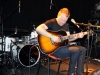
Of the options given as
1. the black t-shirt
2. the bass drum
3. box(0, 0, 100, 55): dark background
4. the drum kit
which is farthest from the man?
box(0, 0, 100, 55): dark background

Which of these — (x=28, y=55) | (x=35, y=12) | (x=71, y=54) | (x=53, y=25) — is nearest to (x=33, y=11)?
(x=35, y=12)

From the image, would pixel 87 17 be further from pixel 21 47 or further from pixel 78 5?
pixel 21 47

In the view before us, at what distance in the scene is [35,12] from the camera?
19.0 ft

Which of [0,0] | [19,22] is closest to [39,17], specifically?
[19,22]

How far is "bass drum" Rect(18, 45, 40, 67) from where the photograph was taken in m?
4.38

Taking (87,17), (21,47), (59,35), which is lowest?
(21,47)

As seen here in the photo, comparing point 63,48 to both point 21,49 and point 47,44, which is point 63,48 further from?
point 21,49

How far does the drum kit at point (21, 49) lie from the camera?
4.32 metres

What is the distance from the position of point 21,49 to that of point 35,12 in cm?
176

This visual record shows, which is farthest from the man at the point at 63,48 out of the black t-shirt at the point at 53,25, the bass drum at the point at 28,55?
the bass drum at the point at 28,55

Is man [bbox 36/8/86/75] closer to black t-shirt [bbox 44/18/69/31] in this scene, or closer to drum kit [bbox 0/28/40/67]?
black t-shirt [bbox 44/18/69/31]

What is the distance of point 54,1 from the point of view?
602 cm

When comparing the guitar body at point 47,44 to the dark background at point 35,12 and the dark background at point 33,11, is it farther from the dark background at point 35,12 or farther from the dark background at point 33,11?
the dark background at point 33,11

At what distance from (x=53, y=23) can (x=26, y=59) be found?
5.44ft
